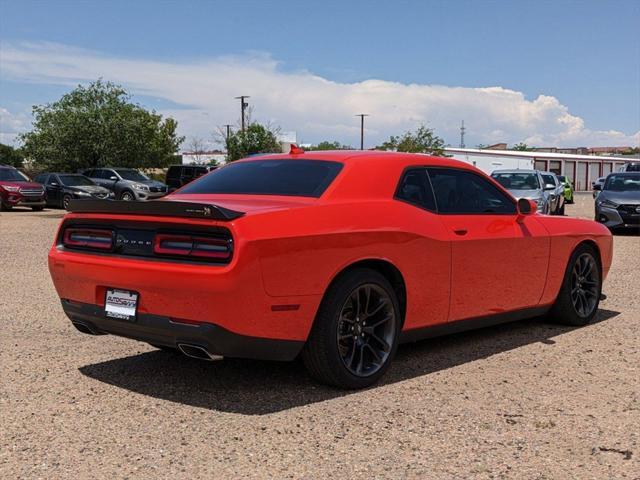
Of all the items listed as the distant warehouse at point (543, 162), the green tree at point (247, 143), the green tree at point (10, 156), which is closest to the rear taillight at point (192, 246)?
the green tree at point (247, 143)

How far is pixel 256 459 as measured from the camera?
351 centimetres

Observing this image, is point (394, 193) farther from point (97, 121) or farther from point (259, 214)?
point (97, 121)

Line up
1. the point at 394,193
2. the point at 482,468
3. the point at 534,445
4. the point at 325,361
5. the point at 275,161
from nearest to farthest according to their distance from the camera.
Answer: the point at 482,468 < the point at 534,445 < the point at 325,361 < the point at 394,193 < the point at 275,161

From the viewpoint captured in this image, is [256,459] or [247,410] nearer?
[256,459]

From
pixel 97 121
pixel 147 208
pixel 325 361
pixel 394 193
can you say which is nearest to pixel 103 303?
pixel 147 208

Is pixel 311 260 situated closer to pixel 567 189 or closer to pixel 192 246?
pixel 192 246

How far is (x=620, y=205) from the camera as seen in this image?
16812mm

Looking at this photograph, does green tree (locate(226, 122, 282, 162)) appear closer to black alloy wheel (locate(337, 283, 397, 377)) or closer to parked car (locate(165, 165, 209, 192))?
parked car (locate(165, 165, 209, 192))

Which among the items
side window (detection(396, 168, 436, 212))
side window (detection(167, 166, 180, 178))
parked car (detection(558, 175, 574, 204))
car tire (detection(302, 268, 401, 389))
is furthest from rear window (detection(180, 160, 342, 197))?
parked car (detection(558, 175, 574, 204))

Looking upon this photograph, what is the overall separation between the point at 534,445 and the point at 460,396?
0.83 metres

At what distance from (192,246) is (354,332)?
1.21 m

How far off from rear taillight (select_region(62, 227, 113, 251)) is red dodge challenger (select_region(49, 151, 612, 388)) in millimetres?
11

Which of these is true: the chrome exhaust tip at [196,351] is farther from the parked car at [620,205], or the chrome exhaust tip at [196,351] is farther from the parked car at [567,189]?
the parked car at [567,189]

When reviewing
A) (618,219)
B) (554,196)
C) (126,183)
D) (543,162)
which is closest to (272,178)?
(618,219)
